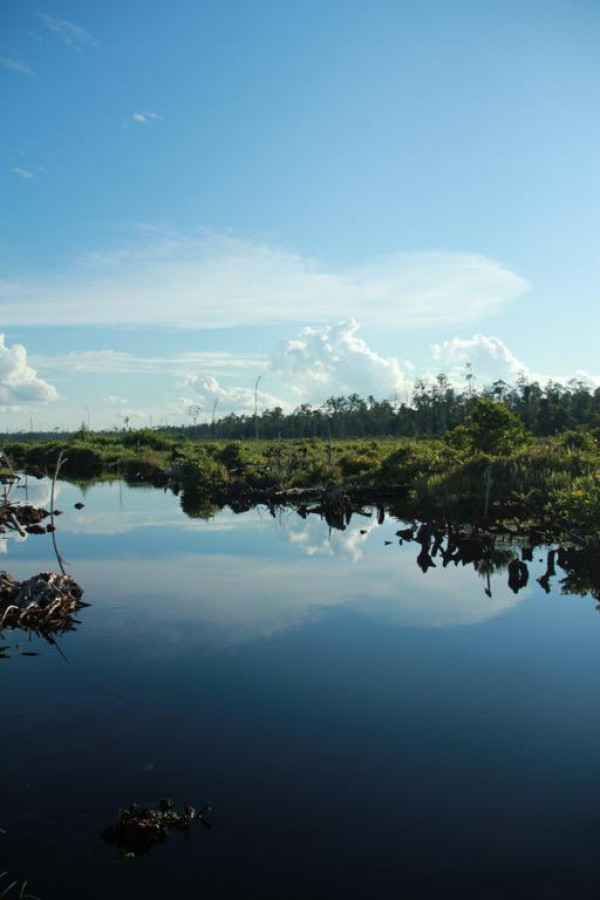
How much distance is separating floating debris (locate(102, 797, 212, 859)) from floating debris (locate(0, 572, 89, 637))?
28.8 ft

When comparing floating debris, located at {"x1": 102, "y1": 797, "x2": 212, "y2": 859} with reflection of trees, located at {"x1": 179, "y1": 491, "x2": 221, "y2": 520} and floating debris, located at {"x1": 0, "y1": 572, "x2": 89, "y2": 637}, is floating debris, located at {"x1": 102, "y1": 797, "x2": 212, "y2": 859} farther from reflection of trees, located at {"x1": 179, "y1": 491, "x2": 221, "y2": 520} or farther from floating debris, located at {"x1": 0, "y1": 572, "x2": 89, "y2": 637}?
reflection of trees, located at {"x1": 179, "y1": 491, "x2": 221, "y2": 520}

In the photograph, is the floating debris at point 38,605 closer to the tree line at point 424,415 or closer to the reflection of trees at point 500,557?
the reflection of trees at point 500,557

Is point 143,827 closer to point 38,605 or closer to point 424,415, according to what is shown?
point 38,605

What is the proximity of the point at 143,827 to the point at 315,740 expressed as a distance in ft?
10.7

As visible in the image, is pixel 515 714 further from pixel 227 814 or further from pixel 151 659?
pixel 151 659

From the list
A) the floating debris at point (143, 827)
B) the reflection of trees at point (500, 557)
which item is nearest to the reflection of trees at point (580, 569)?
the reflection of trees at point (500, 557)

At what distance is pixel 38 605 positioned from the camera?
16.8m

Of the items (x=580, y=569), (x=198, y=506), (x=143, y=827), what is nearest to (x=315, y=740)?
(x=143, y=827)

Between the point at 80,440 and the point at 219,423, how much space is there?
247ft

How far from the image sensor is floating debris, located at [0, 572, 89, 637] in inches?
645

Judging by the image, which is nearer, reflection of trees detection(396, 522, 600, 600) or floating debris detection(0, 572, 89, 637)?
floating debris detection(0, 572, 89, 637)

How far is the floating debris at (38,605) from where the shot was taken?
1638 centimetres

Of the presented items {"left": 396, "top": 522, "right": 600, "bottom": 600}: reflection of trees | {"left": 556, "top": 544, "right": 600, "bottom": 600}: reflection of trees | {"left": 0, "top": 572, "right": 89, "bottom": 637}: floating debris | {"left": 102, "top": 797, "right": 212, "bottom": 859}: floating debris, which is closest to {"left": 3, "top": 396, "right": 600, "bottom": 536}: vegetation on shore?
{"left": 556, "top": 544, "right": 600, "bottom": 600}: reflection of trees

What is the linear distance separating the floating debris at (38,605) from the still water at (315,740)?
1.48ft
